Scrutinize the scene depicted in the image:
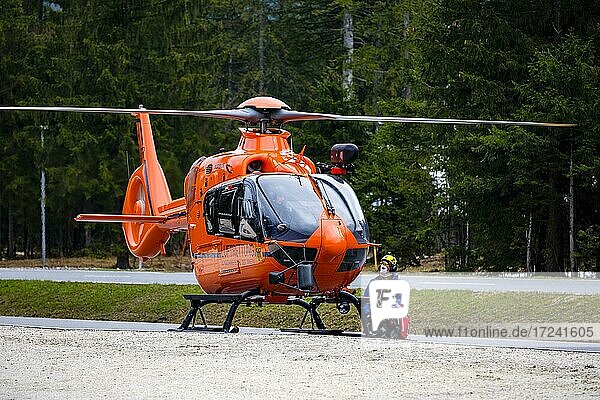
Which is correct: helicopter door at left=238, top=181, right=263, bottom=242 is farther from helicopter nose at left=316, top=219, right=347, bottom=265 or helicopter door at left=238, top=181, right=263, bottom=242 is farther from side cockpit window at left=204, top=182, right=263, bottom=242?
helicopter nose at left=316, top=219, right=347, bottom=265

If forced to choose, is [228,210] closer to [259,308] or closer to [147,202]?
[147,202]

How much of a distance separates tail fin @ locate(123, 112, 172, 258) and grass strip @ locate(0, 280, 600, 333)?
7.36ft

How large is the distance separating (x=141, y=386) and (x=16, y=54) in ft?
148

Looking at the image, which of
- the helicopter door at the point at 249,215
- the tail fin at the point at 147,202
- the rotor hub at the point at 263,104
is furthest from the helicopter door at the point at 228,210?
the tail fin at the point at 147,202

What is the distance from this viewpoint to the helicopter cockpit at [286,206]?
18.0m

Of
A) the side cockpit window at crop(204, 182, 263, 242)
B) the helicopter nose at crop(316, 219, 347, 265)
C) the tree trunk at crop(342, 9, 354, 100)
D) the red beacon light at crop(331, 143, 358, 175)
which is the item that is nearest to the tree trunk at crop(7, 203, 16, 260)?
the tree trunk at crop(342, 9, 354, 100)

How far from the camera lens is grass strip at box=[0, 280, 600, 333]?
19.8 metres

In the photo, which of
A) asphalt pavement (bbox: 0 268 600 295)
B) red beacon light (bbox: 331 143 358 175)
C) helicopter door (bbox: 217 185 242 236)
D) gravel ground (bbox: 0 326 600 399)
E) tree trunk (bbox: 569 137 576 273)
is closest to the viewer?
gravel ground (bbox: 0 326 600 399)

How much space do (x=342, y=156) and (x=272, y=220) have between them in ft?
6.35

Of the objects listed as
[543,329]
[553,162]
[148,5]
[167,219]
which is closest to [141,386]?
[543,329]

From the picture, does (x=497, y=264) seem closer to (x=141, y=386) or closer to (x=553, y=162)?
(x=553, y=162)

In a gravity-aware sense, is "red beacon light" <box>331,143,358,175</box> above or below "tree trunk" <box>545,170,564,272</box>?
above

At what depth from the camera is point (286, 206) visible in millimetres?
18141

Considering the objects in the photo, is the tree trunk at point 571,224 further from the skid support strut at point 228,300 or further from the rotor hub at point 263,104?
the skid support strut at point 228,300
